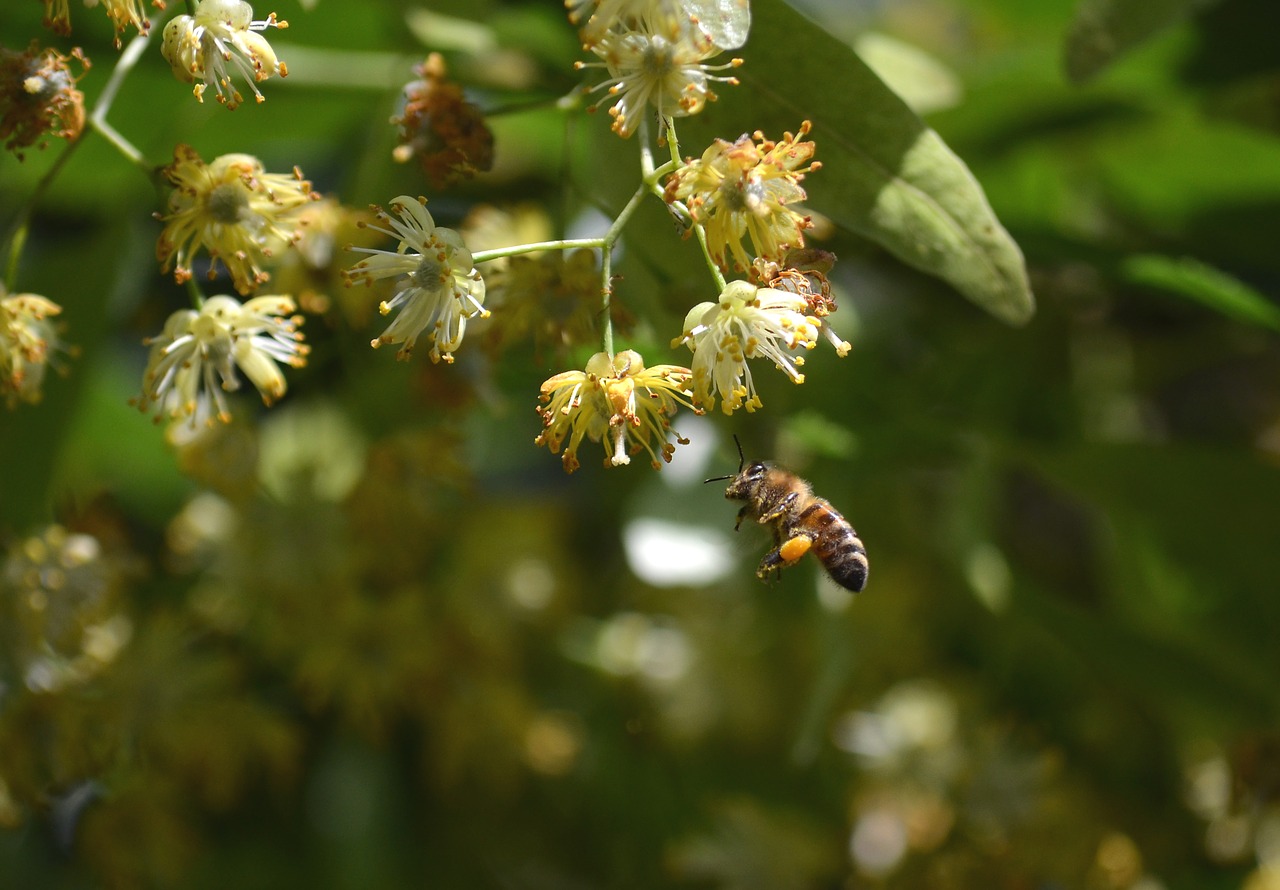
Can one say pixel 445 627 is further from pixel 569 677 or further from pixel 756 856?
pixel 756 856

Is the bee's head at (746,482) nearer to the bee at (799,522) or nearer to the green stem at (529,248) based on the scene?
the bee at (799,522)

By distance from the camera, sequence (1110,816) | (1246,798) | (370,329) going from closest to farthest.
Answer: (370,329), (1246,798), (1110,816)

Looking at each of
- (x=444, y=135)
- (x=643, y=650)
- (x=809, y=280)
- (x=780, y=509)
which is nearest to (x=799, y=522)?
(x=780, y=509)

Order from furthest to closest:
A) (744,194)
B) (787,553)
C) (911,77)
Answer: (911,77) → (787,553) → (744,194)

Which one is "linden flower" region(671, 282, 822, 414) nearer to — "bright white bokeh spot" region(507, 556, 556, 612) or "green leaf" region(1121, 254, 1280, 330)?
"green leaf" region(1121, 254, 1280, 330)

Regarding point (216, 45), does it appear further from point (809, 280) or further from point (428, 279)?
point (809, 280)

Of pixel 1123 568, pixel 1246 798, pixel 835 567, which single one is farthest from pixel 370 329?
pixel 1246 798
